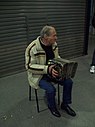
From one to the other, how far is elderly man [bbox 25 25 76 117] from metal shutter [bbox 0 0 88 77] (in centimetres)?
134

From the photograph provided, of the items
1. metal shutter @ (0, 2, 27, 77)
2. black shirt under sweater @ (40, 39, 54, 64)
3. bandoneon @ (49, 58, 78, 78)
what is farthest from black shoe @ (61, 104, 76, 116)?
metal shutter @ (0, 2, 27, 77)

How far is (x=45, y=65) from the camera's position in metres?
2.46

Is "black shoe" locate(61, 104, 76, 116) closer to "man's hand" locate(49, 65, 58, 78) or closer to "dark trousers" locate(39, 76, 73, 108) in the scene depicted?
"dark trousers" locate(39, 76, 73, 108)

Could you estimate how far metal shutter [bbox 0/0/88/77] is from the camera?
365 cm

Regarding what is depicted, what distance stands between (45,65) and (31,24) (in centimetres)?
173

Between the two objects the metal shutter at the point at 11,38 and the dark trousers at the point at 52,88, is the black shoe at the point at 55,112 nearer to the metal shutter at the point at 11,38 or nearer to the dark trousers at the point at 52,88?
the dark trousers at the point at 52,88

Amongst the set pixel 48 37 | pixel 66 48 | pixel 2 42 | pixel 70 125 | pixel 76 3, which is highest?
pixel 76 3

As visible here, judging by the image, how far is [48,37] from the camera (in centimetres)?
236

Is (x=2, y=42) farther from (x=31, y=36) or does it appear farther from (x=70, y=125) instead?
(x=70, y=125)

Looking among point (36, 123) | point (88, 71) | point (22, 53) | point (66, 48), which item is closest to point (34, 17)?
point (22, 53)

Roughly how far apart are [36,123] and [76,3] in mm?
3130

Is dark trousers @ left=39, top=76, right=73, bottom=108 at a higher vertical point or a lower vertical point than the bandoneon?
lower

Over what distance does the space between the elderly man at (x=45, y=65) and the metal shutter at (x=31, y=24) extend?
4.40ft

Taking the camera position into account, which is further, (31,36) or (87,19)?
(87,19)
